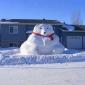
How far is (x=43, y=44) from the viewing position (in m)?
23.0

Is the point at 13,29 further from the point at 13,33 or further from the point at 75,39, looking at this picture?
the point at 75,39

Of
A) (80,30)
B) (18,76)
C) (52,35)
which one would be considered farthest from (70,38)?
(18,76)

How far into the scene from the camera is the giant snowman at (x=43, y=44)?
2256cm

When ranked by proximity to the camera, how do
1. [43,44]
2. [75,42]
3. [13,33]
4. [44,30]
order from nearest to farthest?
1. [43,44]
2. [44,30]
3. [13,33]
4. [75,42]

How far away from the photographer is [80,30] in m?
41.8

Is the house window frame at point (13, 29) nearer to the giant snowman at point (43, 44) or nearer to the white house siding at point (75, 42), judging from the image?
the white house siding at point (75, 42)

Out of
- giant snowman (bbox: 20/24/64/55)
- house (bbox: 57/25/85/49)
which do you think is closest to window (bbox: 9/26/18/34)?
house (bbox: 57/25/85/49)

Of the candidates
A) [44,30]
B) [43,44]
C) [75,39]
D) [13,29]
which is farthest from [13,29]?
[43,44]

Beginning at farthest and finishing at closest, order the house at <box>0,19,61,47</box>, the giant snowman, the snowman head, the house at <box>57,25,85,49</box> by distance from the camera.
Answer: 1. the house at <box>57,25,85,49</box>
2. the house at <box>0,19,61,47</box>
3. the snowman head
4. the giant snowman

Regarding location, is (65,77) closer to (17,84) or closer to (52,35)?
(17,84)

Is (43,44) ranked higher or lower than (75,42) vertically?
higher

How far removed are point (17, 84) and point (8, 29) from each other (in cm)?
2862

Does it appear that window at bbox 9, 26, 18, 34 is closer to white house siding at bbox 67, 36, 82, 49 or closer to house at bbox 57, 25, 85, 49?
house at bbox 57, 25, 85, 49

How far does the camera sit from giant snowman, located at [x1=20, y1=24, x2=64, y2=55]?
22562 millimetres
